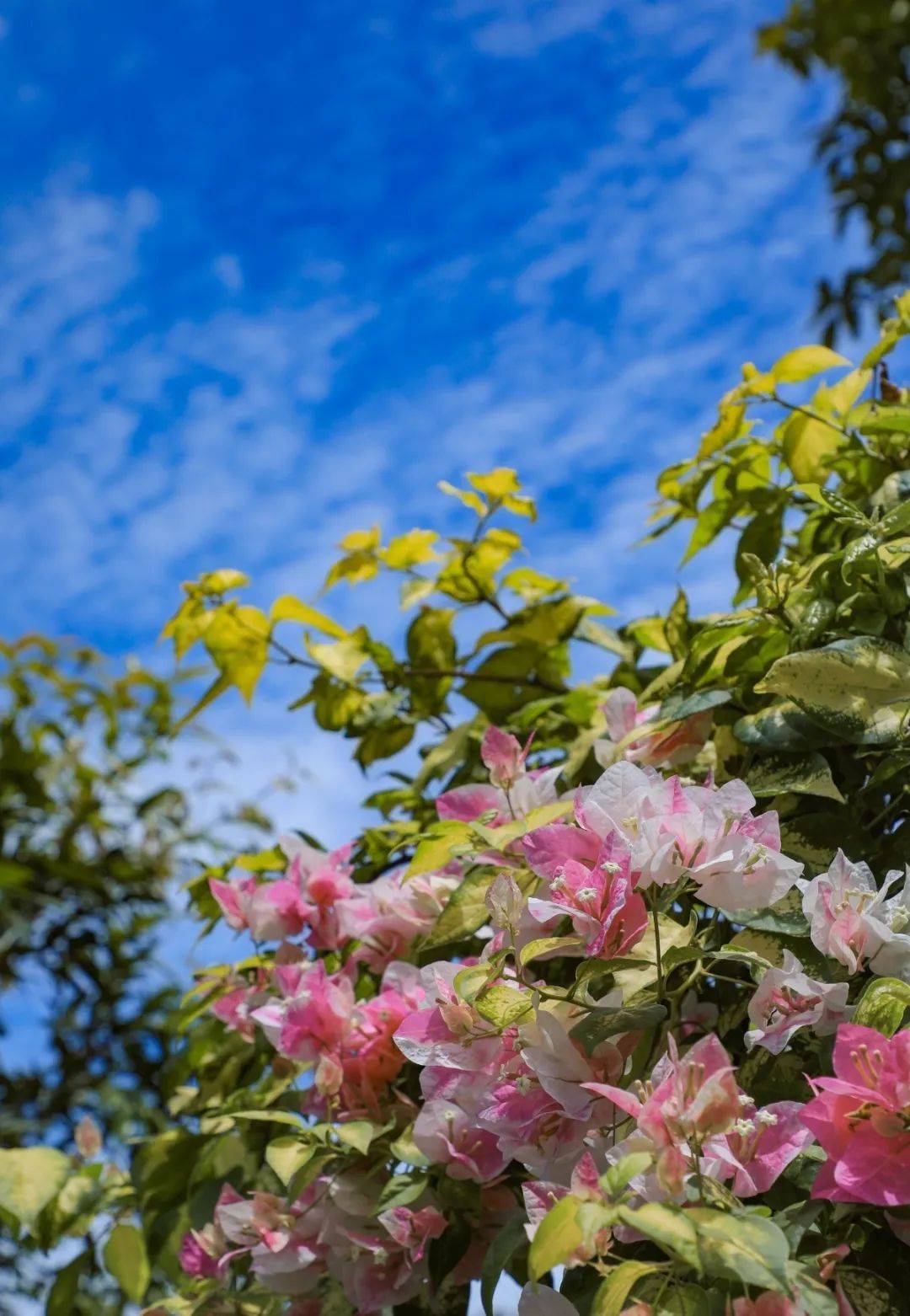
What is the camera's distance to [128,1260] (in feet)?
3.18

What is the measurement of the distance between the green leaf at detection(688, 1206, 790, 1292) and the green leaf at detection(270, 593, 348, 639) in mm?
715

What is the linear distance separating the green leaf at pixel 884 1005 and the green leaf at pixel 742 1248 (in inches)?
4.1

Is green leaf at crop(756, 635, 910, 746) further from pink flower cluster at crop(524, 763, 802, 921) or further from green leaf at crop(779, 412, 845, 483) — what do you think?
green leaf at crop(779, 412, 845, 483)

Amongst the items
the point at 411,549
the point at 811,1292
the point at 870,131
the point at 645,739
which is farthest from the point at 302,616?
the point at 870,131

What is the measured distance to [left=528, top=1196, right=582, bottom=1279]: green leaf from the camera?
0.46 metres

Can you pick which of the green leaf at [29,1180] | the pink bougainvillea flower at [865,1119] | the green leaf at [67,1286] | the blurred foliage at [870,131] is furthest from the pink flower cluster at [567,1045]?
the blurred foliage at [870,131]

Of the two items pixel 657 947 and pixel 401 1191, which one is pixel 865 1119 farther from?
pixel 401 1191

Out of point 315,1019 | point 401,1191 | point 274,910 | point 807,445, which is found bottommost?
point 401,1191

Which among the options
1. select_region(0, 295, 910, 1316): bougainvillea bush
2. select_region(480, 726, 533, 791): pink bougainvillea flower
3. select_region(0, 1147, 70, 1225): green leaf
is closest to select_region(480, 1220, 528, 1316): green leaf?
select_region(0, 295, 910, 1316): bougainvillea bush

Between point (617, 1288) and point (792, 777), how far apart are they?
29 cm

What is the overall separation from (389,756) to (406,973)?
0.39 meters

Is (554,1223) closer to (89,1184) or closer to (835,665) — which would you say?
(835,665)

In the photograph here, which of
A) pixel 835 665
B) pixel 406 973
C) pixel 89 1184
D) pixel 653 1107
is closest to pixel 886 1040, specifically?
pixel 653 1107

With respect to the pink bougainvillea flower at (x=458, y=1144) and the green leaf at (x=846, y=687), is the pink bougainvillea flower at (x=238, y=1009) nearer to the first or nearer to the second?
the pink bougainvillea flower at (x=458, y=1144)
